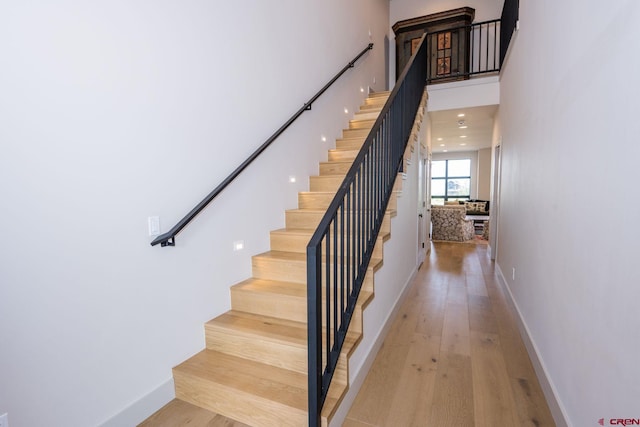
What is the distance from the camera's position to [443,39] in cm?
636

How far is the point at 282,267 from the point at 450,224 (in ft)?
20.7

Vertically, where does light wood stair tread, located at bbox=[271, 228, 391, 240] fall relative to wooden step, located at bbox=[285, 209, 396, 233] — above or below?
below

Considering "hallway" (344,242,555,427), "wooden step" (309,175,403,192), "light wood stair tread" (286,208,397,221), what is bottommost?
"hallway" (344,242,555,427)

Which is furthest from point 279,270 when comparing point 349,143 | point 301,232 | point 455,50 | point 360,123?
point 455,50

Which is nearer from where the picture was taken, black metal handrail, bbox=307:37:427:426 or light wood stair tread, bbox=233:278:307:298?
black metal handrail, bbox=307:37:427:426

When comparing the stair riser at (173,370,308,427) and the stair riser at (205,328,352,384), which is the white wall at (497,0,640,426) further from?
the stair riser at (173,370,308,427)

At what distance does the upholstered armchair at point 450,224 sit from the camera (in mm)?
7610

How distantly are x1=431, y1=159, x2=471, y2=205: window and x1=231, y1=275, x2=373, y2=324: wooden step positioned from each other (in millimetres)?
10996

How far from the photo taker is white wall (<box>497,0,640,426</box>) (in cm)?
111

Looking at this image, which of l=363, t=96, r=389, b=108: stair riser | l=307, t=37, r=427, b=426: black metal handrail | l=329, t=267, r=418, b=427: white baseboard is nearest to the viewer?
l=307, t=37, r=427, b=426: black metal handrail

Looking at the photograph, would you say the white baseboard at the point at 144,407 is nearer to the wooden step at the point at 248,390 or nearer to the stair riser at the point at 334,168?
the wooden step at the point at 248,390

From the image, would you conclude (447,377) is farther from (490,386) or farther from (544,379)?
(544,379)

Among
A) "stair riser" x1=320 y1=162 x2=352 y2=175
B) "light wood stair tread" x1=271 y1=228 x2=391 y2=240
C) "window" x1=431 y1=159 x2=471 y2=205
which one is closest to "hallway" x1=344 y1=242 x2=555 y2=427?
"light wood stair tread" x1=271 y1=228 x2=391 y2=240

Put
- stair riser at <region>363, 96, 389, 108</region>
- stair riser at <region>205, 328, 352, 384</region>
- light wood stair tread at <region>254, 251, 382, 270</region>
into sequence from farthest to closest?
stair riser at <region>363, 96, 389, 108</region> → light wood stair tread at <region>254, 251, 382, 270</region> → stair riser at <region>205, 328, 352, 384</region>
